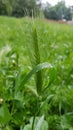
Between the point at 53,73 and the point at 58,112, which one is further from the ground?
the point at 53,73

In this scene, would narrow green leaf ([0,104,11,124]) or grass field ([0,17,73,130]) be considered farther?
narrow green leaf ([0,104,11,124])

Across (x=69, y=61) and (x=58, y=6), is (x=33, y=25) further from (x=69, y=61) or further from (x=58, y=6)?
(x=69, y=61)

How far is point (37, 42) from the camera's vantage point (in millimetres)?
1015

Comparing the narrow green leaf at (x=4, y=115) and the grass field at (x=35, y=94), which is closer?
the grass field at (x=35, y=94)

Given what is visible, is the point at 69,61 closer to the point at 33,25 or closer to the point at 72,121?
the point at 72,121

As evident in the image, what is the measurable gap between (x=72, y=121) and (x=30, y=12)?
23.5 inches

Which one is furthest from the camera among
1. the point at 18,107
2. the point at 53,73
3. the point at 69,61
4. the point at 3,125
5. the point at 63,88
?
the point at 69,61

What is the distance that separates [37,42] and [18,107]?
53 centimetres

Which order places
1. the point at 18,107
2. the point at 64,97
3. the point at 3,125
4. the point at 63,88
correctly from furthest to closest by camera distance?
1. the point at 63,88
2. the point at 64,97
3. the point at 18,107
4. the point at 3,125

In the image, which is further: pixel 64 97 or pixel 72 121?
pixel 64 97

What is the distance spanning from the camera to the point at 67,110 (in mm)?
1692

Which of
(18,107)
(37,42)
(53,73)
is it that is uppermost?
(37,42)

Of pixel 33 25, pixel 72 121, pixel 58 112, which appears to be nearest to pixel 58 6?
pixel 58 112

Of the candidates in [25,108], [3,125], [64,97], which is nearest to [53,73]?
[3,125]
